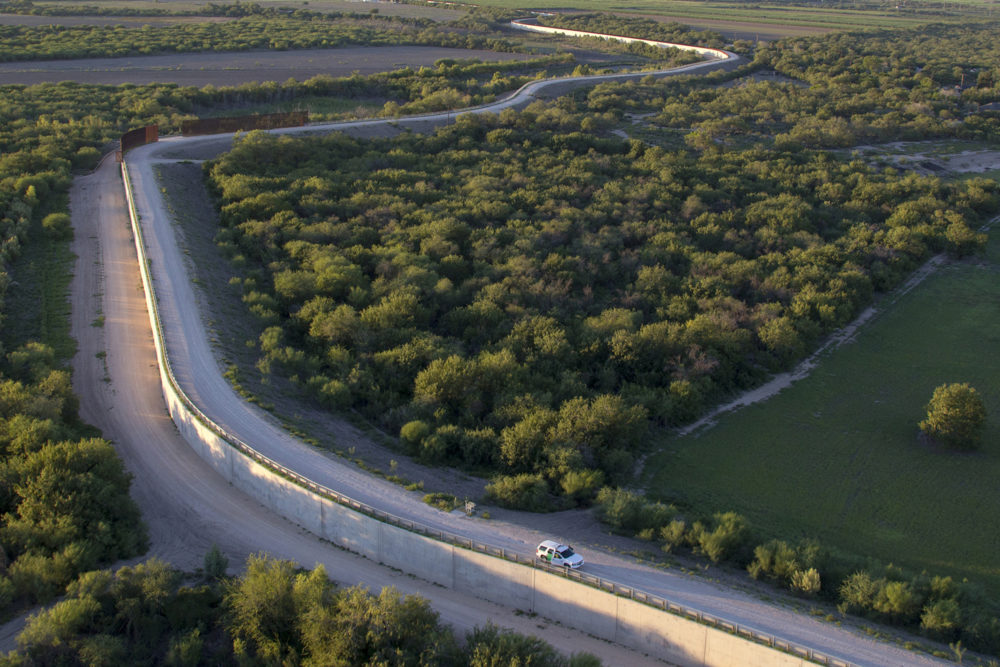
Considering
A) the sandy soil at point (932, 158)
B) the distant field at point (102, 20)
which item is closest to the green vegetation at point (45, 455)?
the sandy soil at point (932, 158)

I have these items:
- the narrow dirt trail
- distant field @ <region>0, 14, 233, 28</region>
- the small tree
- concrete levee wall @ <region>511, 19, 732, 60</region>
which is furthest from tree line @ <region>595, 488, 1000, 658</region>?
distant field @ <region>0, 14, 233, 28</region>

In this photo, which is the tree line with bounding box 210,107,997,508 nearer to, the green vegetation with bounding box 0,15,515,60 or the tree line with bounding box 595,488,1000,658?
the tree line with bounding box 595,488,1000,658

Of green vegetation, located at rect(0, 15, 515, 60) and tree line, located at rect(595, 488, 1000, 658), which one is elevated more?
green vegetation, located at rect(0, 15, 515, 60)

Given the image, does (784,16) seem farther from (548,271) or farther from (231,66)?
(548,271)

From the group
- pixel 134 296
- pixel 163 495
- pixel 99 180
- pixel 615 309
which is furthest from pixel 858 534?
pixel 99 180

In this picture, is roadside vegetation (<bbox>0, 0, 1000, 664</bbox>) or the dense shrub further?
the dense shrub
